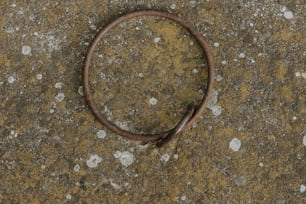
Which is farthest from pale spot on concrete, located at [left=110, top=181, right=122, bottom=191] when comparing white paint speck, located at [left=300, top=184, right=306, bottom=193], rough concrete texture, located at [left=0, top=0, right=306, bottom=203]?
white paint speck, located at [left=300, top=184, right=306, bottom=193]

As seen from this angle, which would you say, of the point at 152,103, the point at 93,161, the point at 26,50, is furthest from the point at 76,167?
the point at 26,50

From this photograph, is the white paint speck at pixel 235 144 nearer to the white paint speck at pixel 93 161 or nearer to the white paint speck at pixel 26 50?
the white paint speck at pixel 93 161

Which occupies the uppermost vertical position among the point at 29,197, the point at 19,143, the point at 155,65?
the point at 155,65

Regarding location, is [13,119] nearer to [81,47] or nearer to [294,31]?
[81,47]

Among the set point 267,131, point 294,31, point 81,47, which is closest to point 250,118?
point 267,131

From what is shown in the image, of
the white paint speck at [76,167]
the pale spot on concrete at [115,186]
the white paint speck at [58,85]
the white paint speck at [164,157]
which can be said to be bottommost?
the pale spot on concrete at [115,186]

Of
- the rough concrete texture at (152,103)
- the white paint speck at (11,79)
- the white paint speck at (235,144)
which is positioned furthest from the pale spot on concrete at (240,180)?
the white paint speck at (11,79)

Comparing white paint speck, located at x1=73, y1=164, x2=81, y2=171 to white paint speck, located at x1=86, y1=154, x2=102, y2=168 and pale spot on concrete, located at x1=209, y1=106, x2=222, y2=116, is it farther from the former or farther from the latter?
pale spot on concrete, located at x1=209, y1=106, x2=222, y2=116
